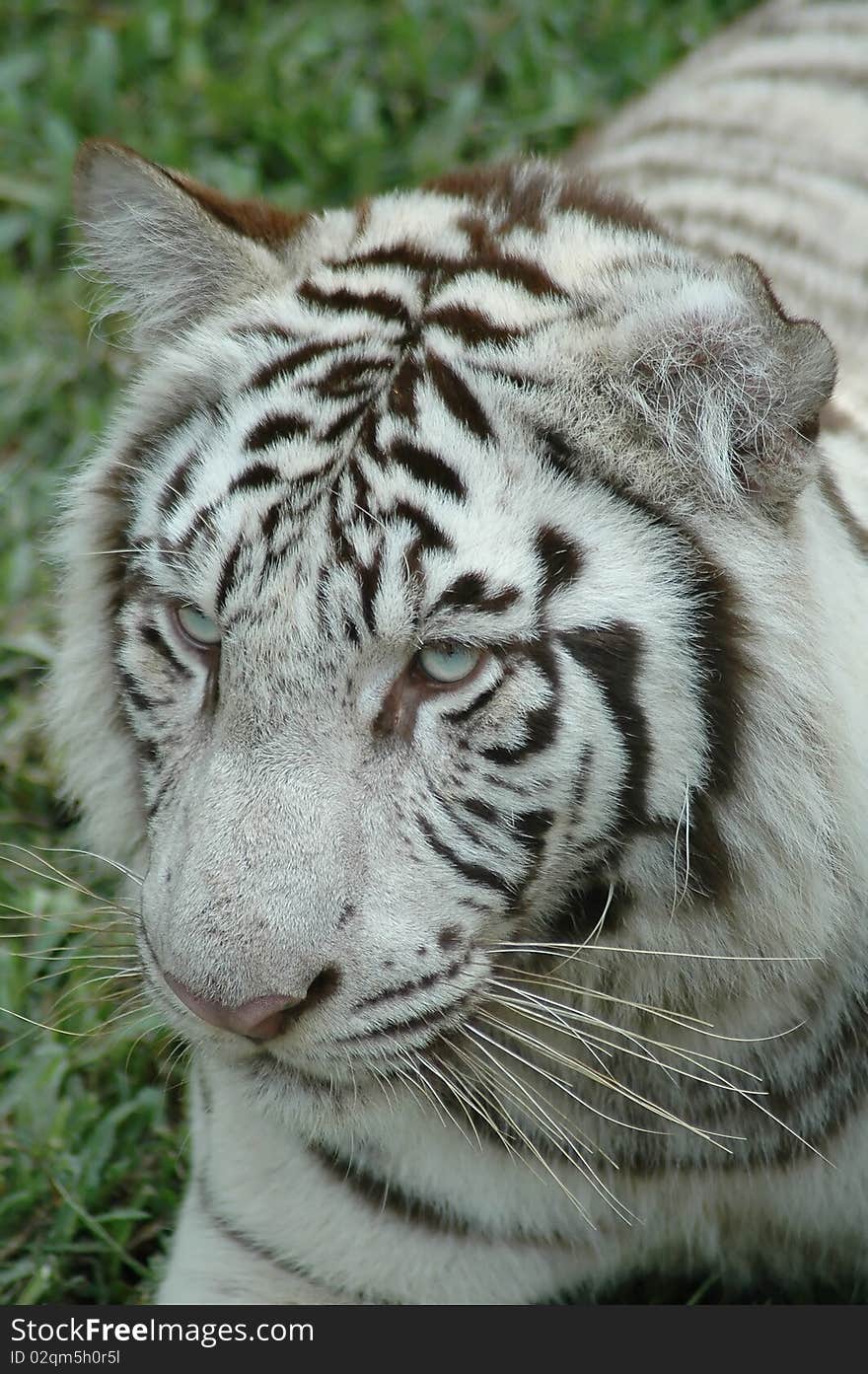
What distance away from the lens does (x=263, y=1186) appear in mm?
2332

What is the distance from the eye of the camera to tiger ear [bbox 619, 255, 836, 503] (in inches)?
68.6

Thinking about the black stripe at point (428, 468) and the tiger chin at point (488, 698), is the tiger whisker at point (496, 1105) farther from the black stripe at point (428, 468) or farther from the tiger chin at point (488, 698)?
the black stripe at point (428, 468)

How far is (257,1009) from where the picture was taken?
173cm

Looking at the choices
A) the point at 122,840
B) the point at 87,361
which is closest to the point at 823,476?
the point at 122,840

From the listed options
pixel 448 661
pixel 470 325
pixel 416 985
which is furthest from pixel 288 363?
pixel 416 985

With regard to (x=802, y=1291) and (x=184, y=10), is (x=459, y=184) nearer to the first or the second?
(x=802, y=1291)

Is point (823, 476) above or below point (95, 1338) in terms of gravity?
above

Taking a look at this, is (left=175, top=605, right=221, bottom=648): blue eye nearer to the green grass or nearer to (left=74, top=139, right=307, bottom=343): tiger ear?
(left=74, top=139, right=307, bottom=343): tiger ear

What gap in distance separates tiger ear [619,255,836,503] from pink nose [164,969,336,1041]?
64cm

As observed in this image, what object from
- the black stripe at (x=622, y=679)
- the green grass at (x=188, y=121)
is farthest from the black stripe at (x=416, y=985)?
the green grass at (x=188, y=121)

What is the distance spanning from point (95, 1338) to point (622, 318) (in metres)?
1.38

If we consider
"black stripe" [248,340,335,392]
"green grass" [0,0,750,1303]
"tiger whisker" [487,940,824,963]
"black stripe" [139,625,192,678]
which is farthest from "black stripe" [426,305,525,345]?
"green grass" [0,0,750,1303]

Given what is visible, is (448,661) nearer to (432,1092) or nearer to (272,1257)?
(432,1092)

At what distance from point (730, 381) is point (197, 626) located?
2.04 feet
